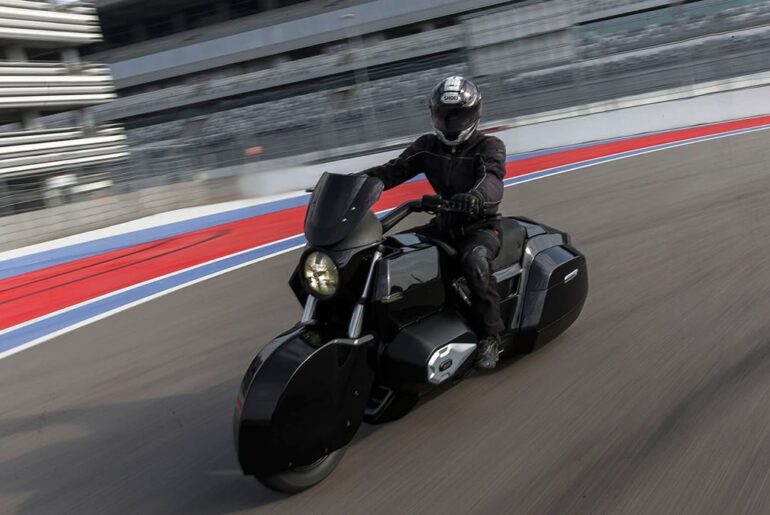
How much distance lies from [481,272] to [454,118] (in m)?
0.79

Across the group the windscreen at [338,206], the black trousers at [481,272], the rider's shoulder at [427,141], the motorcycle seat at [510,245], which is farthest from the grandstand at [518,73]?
the windscreen at [338,206]

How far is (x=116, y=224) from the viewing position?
54.2 ft

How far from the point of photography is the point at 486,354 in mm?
3965

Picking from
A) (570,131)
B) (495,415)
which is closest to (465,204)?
(495,415)

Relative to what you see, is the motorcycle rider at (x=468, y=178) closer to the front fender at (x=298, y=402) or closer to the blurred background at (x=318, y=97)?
the front fender at (x=298, y=402)

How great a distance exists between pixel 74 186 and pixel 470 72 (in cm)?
1010

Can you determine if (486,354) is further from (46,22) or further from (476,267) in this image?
(46,22)

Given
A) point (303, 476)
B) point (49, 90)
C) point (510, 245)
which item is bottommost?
point (303, 476)

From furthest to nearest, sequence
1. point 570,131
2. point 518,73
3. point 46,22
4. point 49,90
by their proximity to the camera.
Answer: point 46,22 → point 49,90 → point 518,73 → point 570,131

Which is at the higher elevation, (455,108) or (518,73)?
(455,108)

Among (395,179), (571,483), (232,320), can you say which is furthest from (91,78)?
(571,483)

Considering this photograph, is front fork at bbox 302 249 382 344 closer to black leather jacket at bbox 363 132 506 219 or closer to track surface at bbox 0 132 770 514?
track surface at bbox 0 132 770 514

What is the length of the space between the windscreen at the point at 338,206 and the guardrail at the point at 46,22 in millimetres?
21387

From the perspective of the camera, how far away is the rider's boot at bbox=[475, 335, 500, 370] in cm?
395
